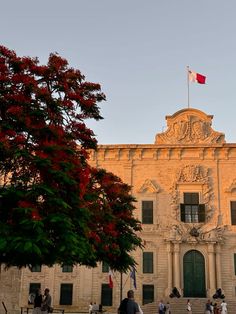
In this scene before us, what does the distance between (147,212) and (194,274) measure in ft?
19.2

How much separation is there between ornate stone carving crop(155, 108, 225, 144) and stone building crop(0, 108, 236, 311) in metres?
0.08

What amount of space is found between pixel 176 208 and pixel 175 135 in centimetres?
596

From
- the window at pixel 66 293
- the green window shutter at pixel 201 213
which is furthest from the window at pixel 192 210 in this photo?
the window at pixel 66 293

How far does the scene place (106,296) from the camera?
34.3m

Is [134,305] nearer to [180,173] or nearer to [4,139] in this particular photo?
[4,139]

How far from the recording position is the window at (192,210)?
115ft

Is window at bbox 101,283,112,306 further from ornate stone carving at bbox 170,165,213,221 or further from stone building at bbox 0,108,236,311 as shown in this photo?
ornate stone carving at bbox 170,165,213,221

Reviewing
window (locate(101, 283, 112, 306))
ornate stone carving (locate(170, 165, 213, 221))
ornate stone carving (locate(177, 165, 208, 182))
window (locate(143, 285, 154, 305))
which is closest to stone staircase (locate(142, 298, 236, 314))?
window (locate(143, 285, 154, 305))

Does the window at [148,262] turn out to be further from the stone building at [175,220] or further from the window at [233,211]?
the window at [233,211]

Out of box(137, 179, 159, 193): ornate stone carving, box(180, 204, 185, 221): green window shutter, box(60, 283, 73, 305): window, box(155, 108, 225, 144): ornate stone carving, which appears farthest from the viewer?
box(155, 108, 225, 144): ornate stone carving

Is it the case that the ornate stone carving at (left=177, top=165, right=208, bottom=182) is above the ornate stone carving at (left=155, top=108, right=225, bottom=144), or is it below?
below

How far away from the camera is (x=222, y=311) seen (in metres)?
27.7

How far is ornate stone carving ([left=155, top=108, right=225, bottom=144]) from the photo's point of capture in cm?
3669

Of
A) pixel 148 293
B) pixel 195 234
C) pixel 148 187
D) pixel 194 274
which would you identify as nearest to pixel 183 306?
pixel 194 274
